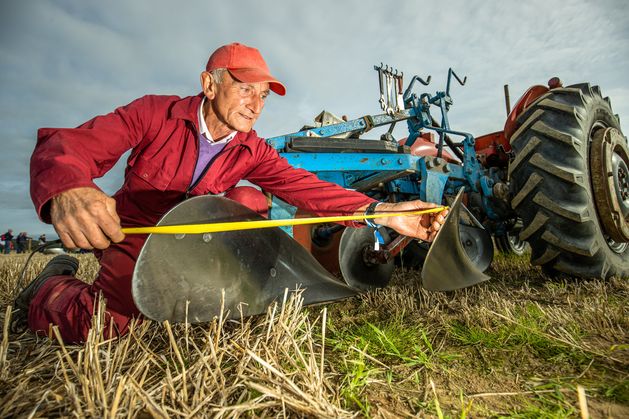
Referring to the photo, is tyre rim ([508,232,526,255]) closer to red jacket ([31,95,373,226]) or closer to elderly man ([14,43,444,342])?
elderly man ([14,43,444,342])

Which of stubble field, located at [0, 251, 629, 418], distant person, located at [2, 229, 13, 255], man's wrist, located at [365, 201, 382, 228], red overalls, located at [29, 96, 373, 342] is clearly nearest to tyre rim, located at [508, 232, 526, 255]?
stubble field, located at [0, 251, 629, 418]

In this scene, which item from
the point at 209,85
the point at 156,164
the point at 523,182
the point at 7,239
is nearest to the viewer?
the point at 156,164

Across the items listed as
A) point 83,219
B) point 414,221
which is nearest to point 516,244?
point 414,221

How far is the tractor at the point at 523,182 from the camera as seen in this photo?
2.46 m

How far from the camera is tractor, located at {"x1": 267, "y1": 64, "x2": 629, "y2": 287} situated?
8.08 feet

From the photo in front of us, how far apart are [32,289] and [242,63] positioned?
184cm

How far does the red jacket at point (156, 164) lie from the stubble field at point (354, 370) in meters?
0.58

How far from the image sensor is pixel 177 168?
1967 millimetres

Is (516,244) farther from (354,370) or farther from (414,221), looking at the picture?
(354,370)

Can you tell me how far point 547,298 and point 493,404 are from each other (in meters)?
1.44

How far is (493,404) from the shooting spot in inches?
41.9

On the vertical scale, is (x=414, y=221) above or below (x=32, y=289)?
above

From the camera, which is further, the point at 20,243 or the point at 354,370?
the point at 20,243

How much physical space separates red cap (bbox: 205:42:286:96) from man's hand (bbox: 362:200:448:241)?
38.8 inches
